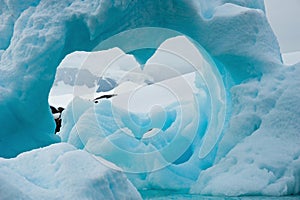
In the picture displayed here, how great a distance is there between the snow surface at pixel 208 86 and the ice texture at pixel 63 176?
8.15 feet

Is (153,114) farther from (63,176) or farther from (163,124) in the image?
(63,176)

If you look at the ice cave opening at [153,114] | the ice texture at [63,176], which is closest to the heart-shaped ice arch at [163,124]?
the ice cave opening at [153,114]

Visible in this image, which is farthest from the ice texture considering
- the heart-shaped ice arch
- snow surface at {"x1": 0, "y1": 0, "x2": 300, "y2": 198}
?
the heart-shaped ice arch

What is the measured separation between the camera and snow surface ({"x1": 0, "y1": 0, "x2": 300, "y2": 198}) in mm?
4938

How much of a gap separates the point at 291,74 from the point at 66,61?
17.2ft

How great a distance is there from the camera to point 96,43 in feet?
18.8

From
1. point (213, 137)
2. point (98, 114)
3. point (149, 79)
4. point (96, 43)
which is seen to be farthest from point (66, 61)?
point (213, 137)

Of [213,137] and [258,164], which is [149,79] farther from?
[258,164]

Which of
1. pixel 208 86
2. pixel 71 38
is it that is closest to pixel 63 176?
pixel 71 38

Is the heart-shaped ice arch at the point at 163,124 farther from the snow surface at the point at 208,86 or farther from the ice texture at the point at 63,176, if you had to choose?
the ice texture at the point at 63,176

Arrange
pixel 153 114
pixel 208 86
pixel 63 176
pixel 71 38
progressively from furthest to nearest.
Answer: pixel 153 114 < pixel 208 86 < pixel 71 38 < pixel 63 176

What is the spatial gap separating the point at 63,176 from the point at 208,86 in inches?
208

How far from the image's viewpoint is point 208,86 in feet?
24.1

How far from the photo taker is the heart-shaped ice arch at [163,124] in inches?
241
